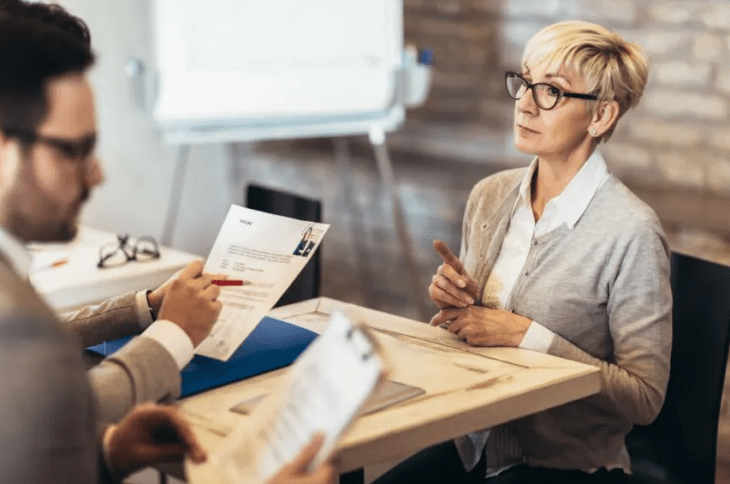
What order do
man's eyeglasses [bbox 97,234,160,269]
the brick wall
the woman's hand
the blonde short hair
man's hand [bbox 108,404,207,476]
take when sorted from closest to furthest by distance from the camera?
man's hand [bbox 108,404,207,476] < the woman's hand < the blonde short hair < man's eyeglasses [bbox 97,234,160,269] < the brick wall

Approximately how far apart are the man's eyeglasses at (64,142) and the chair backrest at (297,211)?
1.22 m

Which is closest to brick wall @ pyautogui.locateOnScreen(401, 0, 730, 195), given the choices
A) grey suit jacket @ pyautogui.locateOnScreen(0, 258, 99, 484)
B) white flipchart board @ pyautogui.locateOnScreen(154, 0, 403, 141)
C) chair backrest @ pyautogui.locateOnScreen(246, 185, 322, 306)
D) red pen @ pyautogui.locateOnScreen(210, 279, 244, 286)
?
white flipchart board @ pyautogui.locateOnScreen(154, 0, 403, 141)

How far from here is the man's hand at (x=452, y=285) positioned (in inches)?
75.6

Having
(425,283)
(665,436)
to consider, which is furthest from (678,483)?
(425,283)

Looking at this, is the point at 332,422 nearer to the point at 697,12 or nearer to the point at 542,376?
the point at 542,376

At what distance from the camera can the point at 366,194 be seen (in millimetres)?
4094

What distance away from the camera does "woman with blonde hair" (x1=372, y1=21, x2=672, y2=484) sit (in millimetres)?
1874

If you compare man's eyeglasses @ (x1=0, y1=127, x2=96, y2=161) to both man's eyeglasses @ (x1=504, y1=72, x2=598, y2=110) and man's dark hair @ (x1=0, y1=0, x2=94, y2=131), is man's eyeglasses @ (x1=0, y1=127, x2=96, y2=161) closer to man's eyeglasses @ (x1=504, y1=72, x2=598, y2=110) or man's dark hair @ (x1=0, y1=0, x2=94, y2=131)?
man's dark hair @ (x1=0, y1=0, x2=94, y2=131)

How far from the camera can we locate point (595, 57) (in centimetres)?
201

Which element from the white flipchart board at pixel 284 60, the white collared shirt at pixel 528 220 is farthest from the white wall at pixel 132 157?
the white collared shirt at pixel 528 220

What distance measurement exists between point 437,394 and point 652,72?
6.47ft

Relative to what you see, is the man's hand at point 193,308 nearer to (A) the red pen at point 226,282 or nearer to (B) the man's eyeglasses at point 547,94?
(A) the red pen at point 226,282

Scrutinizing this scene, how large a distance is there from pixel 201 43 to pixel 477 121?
1099 millimetres

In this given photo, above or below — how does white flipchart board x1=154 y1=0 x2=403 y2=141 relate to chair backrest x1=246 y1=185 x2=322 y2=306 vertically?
above
